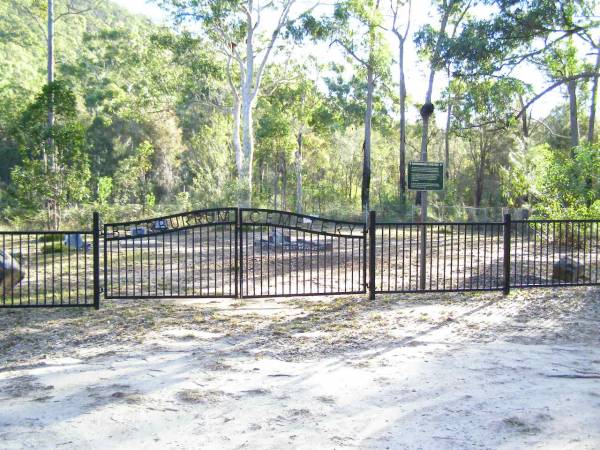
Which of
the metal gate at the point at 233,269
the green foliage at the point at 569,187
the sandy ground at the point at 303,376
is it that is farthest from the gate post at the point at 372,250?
the green foliage at the point at 569,187

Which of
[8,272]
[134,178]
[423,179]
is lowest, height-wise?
[8,272]

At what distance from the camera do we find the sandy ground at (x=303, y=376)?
153 inches

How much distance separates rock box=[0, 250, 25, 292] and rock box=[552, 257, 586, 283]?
9706mm

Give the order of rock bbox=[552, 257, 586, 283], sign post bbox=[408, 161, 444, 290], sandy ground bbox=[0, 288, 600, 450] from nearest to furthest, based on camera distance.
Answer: sandy ground bbox=[0, 288, 600, 450]
sign post bbox=[408, 161, 444, 290]
rock bbox=[552, 257, 586, 283]

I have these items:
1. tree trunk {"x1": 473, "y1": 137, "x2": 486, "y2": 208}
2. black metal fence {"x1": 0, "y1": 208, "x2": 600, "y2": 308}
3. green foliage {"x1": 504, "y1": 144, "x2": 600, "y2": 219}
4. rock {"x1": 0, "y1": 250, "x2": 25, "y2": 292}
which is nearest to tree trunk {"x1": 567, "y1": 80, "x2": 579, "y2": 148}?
green foliage {"x1": 504, "y1": 144, "x2": 600, "y2": 219}

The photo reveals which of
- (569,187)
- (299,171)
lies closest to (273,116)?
(299,171)

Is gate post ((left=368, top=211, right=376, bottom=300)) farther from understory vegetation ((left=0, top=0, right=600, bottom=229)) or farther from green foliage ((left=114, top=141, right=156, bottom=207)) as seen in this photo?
green foliage ((left=114, top=141, right=156, bottom=207))

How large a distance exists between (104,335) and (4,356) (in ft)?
3.71

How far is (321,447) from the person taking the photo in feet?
12.0

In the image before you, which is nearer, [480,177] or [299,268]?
[299,268]

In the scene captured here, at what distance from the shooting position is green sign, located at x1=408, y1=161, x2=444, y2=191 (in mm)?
8938

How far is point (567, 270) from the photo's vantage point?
33.9ft

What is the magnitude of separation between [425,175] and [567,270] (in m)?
3.71

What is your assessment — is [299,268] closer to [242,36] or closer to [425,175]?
[425,175]
